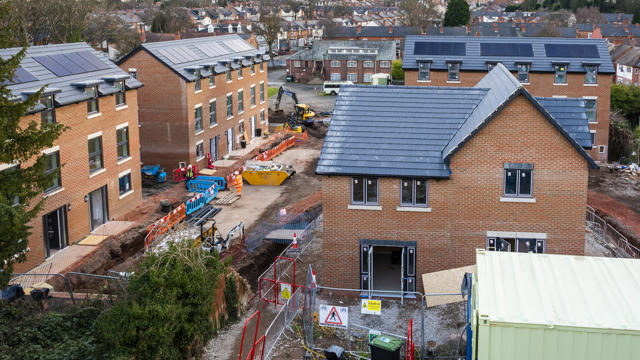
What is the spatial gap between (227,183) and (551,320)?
118 ft

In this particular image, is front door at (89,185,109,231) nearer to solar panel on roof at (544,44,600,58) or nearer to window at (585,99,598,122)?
solar panel on roof at (544,44,600,58)

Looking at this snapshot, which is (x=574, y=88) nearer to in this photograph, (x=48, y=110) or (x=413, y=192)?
(x=413, y=192)

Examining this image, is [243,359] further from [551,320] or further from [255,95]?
[255,95]

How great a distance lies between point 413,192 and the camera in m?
25.7

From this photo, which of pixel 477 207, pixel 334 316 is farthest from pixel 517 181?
pixel 334 316

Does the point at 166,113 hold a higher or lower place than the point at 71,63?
lower

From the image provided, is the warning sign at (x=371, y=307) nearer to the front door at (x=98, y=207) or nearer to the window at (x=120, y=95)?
the front door at (x=98, y=207)

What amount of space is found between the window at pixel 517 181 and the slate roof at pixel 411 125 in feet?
6.66

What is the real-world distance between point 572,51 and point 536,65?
3.40 meters

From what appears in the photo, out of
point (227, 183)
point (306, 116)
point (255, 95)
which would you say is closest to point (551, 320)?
point (227, 183)

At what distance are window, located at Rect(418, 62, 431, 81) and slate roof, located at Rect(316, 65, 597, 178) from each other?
2743 centimetres

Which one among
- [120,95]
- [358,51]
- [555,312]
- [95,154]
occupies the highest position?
[358,51]

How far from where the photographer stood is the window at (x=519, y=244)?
25.6 m

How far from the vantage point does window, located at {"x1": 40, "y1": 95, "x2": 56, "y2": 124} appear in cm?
3161
